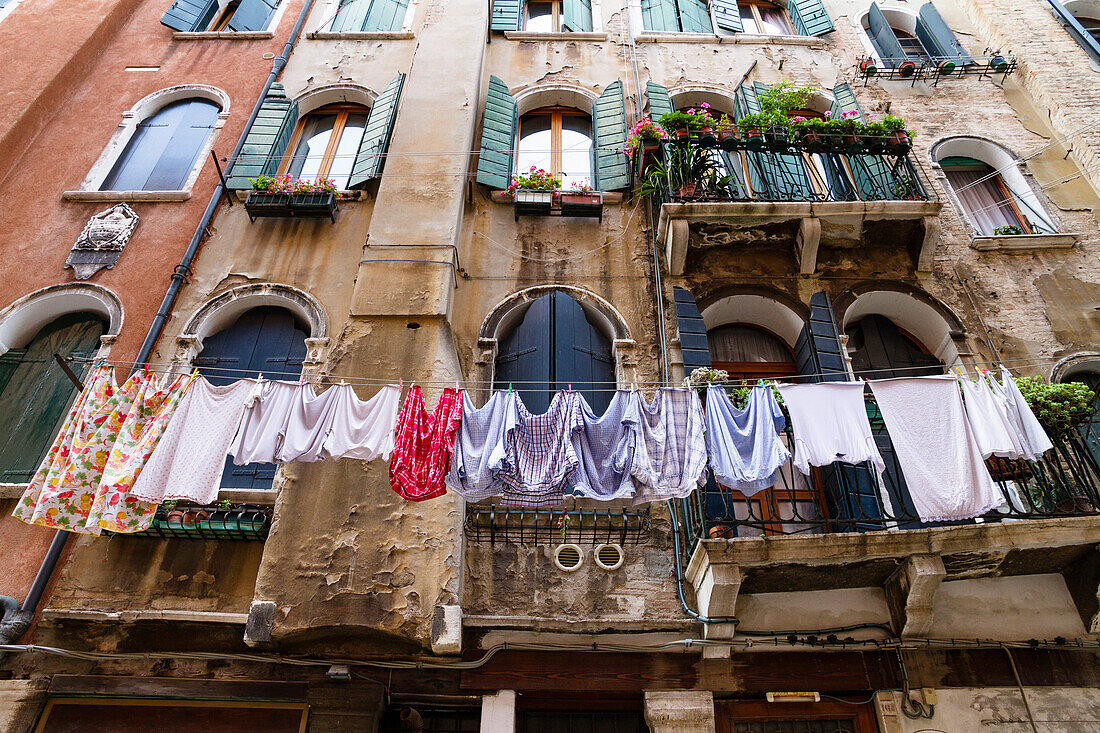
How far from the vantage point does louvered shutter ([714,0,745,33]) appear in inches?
512

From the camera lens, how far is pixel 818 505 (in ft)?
23.1

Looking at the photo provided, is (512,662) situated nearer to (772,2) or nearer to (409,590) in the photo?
(409,590)

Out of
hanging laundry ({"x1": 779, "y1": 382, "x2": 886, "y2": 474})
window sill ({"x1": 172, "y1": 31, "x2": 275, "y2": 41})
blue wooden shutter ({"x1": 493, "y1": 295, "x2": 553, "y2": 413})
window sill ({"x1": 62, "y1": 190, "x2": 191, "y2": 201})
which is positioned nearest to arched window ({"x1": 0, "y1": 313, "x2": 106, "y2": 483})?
window sill ({"x1": 62, "y1": 190, "x2": 191, "y2": 201})

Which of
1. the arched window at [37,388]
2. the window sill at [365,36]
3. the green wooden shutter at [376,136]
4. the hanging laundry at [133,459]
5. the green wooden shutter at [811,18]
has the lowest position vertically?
the hanging laundry at [133,459]

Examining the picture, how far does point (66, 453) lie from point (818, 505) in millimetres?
6914

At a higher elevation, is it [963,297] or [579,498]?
[963,297]

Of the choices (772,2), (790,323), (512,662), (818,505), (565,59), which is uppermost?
(772,2)

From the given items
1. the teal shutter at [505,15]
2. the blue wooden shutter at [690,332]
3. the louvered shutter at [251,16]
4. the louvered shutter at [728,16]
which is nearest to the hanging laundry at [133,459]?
the blue wooden shutter at [690,332]

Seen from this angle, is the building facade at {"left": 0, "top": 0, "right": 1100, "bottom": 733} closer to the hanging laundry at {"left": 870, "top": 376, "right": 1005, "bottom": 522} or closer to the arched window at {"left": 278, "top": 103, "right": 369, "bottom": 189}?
the arched window at {"left": 278, "top": 103, "right": 369, "bottom": 189}

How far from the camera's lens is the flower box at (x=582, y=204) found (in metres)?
9.66

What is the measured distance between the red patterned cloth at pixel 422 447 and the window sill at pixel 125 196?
19.2ft

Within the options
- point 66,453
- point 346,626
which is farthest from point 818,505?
point 66,453

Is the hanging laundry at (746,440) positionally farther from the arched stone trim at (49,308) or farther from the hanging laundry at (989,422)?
the arched stone trim at (49,308)

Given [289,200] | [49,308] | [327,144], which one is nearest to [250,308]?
[289,200]
